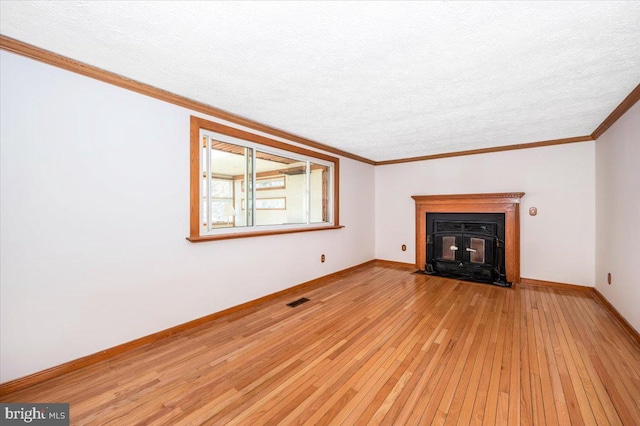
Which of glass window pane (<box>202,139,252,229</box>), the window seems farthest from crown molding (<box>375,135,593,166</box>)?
glass window pane (<box>202,139,252,229</box>)

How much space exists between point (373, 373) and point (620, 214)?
10.5 feet

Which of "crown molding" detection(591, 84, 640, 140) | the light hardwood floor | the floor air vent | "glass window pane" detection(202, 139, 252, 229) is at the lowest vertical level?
the light hardwood floor

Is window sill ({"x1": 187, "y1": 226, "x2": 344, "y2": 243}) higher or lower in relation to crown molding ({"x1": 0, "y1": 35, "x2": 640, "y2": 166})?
lower

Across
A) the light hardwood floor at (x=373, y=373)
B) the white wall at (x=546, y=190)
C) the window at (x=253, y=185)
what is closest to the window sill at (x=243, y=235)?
the window at (x=253, y=185)

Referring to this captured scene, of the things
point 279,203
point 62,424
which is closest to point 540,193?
point 279,203

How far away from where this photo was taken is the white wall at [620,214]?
253 cm

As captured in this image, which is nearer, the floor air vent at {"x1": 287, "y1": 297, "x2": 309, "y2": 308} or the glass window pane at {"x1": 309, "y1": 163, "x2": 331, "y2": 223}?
the floor air vent at {"x1": 287, "y1": 297, "x2": 309, "y2": 308}

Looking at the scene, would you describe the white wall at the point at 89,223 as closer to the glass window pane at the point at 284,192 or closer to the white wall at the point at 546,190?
the glass window pane at the point at 284,192

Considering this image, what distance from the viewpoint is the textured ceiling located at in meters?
1.46

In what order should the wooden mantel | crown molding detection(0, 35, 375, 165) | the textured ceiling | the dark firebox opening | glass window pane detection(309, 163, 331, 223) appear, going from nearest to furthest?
1. the textured ceiling
2. crown molding detection(0, 35, 375, 165)
3. the wooden mantel
4. the dark firebox opening
5. glass window pane detection(309, 163, 331, 223)

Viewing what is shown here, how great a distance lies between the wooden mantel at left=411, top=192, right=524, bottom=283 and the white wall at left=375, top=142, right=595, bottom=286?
13cm

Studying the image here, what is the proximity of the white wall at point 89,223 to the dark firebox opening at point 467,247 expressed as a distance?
3.90 m

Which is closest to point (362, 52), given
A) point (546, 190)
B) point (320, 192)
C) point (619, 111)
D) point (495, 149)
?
point (619, 111)

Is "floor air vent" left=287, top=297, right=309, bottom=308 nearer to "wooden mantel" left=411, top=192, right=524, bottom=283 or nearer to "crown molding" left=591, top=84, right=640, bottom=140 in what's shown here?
"wooden mantel" left=411, top=192, right=524, bottom=283
